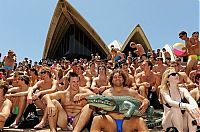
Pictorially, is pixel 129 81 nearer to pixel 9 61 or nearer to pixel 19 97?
pixel 19 97

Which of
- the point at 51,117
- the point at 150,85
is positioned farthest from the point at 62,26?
the point at 51,117

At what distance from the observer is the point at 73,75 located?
491 cm

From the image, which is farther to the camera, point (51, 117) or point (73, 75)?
point (73, 75)

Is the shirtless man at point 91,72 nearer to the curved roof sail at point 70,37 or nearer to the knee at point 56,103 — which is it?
the knee at point 56,103

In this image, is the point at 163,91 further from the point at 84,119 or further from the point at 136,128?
the point at 84,119

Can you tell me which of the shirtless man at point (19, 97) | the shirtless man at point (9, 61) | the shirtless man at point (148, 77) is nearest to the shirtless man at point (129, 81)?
the shirtless man at point (148, 77)

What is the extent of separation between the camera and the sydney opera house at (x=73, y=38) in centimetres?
2772

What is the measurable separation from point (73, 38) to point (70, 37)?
2.05ft

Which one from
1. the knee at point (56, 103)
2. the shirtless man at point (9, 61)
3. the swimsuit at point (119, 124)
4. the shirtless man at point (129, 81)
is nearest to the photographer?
the swimsuit at point (119, 124)

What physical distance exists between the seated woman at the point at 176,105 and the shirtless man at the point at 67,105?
1.17 meters

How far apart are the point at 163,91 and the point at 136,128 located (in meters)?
0.78

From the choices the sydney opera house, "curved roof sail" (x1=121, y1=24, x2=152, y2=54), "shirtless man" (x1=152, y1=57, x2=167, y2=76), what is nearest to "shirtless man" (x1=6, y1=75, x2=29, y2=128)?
"shirtless man" (x1=152, y1=57, x2=167, y2=76)

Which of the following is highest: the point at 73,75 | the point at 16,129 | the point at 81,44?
the point at 81,44

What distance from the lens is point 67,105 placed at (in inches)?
193
